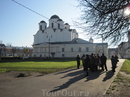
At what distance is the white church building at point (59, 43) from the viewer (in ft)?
217

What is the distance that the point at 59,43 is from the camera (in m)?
68.9

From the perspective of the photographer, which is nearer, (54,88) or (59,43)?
(54,88)

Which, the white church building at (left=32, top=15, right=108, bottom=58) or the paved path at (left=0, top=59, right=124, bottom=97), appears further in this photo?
the white church building at (left=32, top=15, right=108, bottom=58)

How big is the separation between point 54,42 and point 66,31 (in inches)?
329

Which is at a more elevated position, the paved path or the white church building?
the white church building

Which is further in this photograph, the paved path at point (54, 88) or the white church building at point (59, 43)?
the white church building at point (59, 43)

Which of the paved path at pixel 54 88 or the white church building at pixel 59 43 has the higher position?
the white church building at pixel 59 43

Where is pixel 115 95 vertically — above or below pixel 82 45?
below

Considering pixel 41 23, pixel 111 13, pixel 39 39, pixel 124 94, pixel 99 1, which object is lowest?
pixel 124 94

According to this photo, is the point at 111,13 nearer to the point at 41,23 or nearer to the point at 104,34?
the point at 104,34

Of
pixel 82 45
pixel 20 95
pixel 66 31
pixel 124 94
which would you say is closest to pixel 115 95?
pixel 124 94

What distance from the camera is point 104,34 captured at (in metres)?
8.99

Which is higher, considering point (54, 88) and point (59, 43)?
point (59, 43)

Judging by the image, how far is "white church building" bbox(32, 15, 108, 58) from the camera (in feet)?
217
